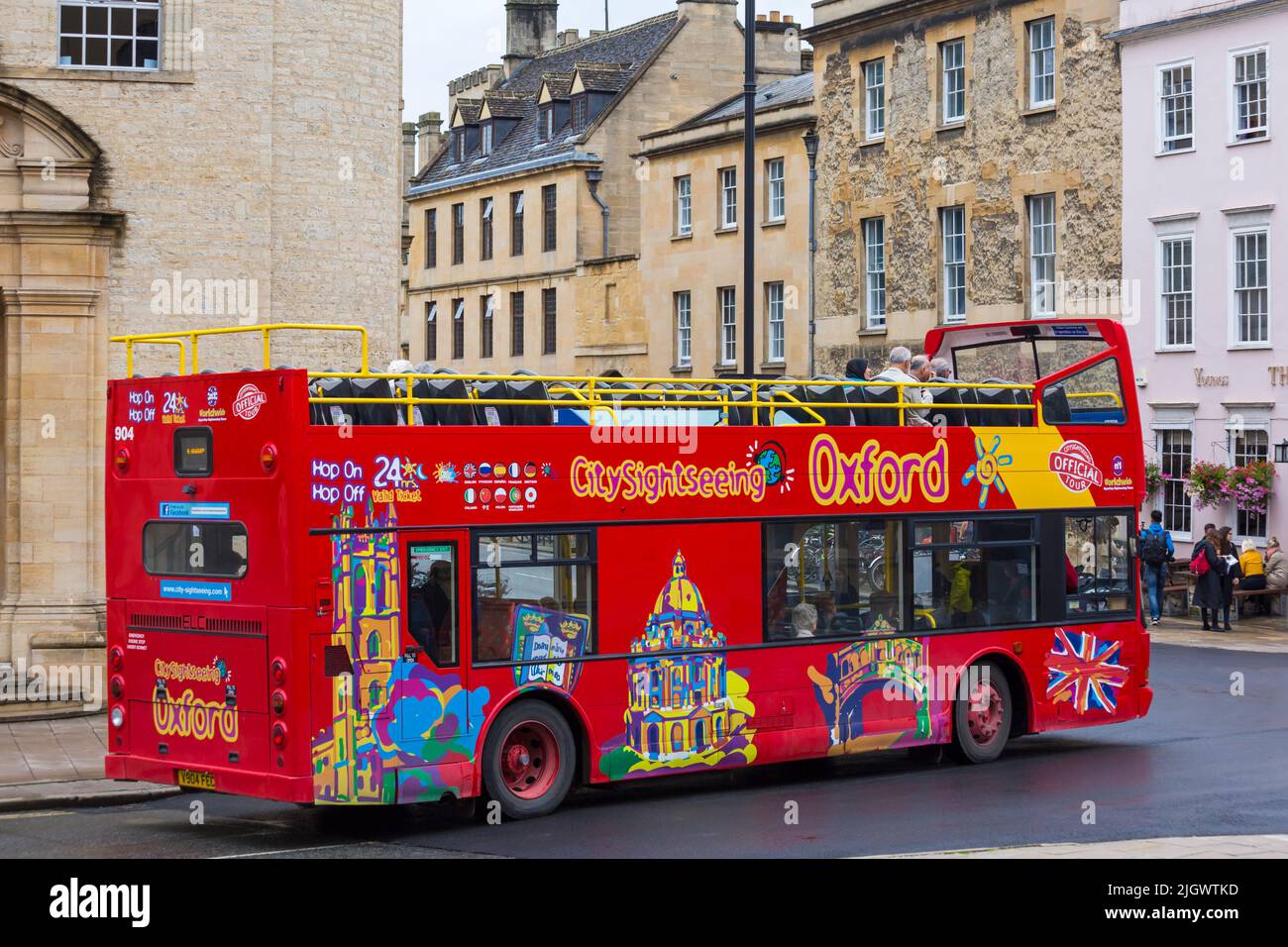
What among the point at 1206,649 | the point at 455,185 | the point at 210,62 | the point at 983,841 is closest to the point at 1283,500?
the point at 1206,649

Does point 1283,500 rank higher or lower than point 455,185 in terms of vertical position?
lower

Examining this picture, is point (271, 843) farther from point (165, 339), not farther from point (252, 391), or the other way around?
point (165, 339)

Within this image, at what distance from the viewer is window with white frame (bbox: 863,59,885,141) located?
141 ft

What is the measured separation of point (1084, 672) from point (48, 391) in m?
11.3

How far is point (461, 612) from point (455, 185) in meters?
51.4

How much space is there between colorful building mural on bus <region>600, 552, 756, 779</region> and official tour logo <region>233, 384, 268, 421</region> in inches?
133

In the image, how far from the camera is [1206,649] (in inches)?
1071

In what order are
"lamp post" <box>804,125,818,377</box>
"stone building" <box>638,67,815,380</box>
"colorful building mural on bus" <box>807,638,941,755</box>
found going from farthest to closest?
"stone building" <box>638,67,815,380</box> → "lamp post" <box>804,125,818,377</box> → "colorful building mural on bus" <box>807,638,941,755</box>

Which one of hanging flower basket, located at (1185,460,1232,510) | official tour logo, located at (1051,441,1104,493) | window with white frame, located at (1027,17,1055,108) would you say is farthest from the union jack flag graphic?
window with white frame, located at (1027,17,1055,108)

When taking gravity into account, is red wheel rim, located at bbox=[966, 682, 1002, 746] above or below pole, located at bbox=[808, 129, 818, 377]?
below

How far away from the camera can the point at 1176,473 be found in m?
35.2

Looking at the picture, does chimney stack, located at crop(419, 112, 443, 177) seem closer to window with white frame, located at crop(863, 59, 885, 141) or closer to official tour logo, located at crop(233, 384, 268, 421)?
window with white frame, located at crop(863, 59, 885, 141)

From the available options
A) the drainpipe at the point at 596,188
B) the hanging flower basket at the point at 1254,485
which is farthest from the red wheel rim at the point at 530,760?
the drainpipe at the point at 596,188

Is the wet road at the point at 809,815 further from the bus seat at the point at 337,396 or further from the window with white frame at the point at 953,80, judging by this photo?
the window with white frame at the point at 953,80
